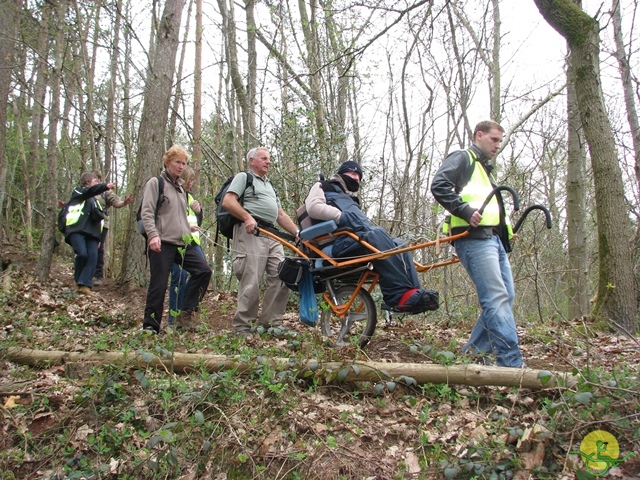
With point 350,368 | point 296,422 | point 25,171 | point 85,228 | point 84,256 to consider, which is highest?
point 25,171

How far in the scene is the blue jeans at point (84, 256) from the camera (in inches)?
336

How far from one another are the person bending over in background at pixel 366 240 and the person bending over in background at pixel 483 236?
0.48 m

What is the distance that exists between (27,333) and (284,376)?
9.64 ft

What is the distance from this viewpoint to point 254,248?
19.2 feet

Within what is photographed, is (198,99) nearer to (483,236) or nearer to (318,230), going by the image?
(318,230)

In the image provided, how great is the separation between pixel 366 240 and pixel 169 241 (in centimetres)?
234

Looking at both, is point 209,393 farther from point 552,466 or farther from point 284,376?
point 552,466

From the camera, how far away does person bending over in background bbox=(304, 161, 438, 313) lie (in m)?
4.70

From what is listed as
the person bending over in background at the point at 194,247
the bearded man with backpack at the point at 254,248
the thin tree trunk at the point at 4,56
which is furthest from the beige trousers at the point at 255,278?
the thin tree trunk at the point at 4,56

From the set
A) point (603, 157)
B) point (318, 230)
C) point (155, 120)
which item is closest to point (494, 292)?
point (318, 230)

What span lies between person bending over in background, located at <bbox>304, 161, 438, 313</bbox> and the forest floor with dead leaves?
Answer: 0.56 m

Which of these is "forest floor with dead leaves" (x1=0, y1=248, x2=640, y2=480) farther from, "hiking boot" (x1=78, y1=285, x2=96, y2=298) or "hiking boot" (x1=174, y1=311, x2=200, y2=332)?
"hiking boot" (x1=78, y1=285, x2=96, y2=298)

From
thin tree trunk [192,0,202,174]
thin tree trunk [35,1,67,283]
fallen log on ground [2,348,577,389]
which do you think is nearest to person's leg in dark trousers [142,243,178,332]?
fallen log on ground [2,348,577,389]

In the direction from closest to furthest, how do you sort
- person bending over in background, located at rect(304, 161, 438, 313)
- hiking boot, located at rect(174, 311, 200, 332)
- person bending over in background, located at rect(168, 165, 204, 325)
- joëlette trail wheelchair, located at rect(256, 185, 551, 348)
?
person bending over in background, located at rect(304, 161, 438, 313) < joëlette trail wheelchair, located at rect(256, 185, 551, 348) < hiking boot, located at rect(174, 311, 200, 332) < person bending over in background, located at rect(168, 165, 204, 325)
